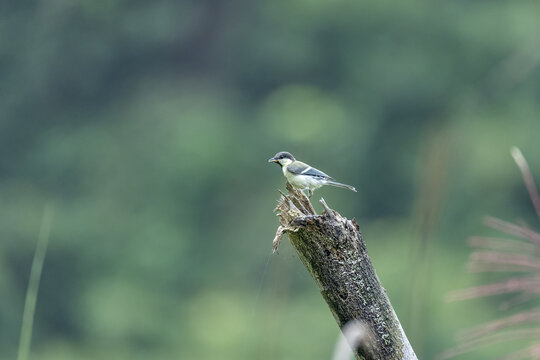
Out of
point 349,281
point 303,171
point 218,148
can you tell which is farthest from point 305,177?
point 218,148

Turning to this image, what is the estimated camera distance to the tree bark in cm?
203

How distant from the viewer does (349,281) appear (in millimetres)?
2062

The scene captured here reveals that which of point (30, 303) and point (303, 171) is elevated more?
point (303, 171)

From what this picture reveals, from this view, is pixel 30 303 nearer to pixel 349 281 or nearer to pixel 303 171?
pixel 349 281

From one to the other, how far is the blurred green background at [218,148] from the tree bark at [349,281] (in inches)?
493

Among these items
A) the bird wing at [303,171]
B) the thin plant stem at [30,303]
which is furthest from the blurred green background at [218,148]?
the thin plant stem at [30,303]

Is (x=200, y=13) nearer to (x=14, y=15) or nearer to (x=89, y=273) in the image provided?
(x=14, y=15)

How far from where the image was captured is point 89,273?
17750mm

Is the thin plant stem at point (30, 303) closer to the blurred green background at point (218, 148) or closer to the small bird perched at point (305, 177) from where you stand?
the small bird perched at point (305, 177)

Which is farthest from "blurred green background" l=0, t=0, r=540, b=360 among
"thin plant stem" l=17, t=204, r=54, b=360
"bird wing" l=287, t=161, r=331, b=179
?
"thin plant stem" l=17, t=204, r=54, b=360

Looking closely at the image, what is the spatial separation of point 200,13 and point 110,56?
2079 mm

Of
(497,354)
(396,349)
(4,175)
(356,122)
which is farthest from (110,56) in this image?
(396,349)

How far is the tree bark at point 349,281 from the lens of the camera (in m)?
2.03

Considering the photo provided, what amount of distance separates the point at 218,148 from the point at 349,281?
17.2 meters
